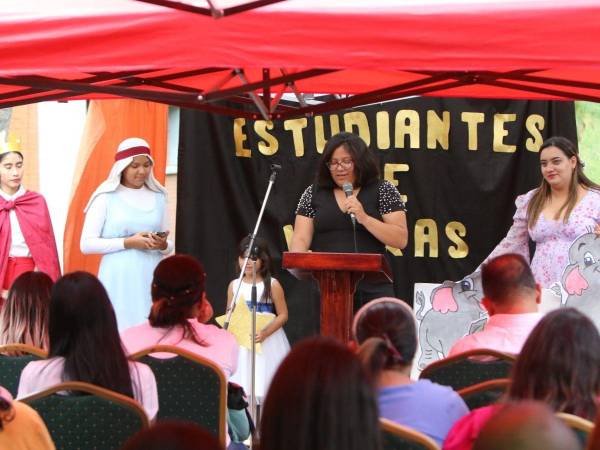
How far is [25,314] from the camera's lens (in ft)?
14.7

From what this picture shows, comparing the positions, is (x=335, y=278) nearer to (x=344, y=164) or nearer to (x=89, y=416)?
(x=344, y=164)

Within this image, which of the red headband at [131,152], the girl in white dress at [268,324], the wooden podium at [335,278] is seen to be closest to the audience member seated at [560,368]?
the wooden podium at [335,278]

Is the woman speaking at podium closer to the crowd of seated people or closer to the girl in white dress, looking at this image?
the girl in white dress

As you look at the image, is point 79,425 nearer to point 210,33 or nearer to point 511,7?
point 210,33

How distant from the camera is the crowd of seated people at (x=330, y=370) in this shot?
75.4 inches

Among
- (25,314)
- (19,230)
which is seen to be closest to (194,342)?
(25,314)

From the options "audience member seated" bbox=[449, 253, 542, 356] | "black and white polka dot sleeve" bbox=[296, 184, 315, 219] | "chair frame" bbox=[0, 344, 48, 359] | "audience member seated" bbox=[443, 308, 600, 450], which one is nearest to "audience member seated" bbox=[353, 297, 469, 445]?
"audience member seated" bbox=[443, 308, 600, 450]

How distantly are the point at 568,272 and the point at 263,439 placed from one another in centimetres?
473

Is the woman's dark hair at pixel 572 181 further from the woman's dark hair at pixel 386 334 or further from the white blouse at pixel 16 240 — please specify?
the woman's dark hair at pixel 386 334

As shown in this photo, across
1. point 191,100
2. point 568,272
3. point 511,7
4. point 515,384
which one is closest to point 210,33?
point 191,100

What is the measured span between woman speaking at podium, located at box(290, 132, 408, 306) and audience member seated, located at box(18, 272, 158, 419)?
8.57 ft

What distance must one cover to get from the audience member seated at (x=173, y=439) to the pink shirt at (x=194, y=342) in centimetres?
262

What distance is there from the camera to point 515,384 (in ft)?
9.36

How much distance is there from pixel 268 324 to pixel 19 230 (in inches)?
71.3
